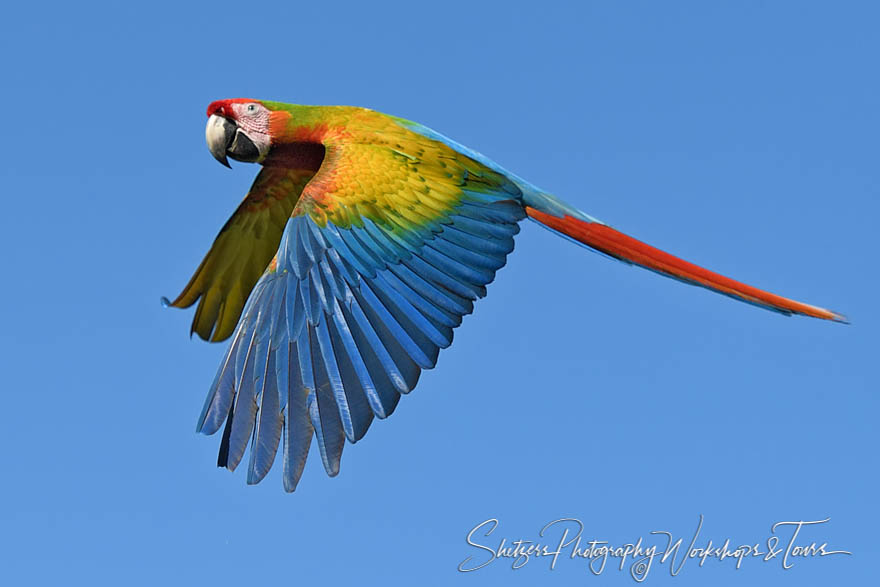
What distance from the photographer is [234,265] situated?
6598 millimetres

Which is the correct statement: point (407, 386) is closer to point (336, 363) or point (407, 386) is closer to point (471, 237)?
point (336, 363)

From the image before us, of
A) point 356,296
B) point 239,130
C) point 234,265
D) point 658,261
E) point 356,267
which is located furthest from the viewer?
point 234,265

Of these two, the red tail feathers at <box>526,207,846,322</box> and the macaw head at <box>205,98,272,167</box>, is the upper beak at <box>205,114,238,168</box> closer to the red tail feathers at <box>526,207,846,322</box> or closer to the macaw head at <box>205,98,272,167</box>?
the macaw head at <box>205,98,272,167</box>

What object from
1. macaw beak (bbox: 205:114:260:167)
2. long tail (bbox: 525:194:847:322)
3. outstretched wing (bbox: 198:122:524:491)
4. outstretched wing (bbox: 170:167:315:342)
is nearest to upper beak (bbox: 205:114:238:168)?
macaw beak (bbox: 205:114:260:167)

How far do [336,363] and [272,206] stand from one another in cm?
235

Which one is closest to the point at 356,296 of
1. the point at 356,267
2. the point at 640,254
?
the point at 356,267

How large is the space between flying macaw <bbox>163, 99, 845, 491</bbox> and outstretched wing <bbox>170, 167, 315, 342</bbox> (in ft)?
1.38

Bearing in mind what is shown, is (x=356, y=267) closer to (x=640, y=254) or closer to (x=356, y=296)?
(x=356, y=296)

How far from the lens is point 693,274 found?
5.49 m

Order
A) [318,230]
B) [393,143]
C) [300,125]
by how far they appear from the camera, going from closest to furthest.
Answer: [318,230], [393,143], [300,125]

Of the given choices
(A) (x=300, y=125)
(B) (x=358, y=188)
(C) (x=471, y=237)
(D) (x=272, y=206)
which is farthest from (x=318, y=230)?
(D) (x=272, y=206)

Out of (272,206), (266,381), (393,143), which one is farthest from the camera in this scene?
(272,206)

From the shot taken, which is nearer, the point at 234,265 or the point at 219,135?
the point at 219,135

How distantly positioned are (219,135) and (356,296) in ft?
6.66
